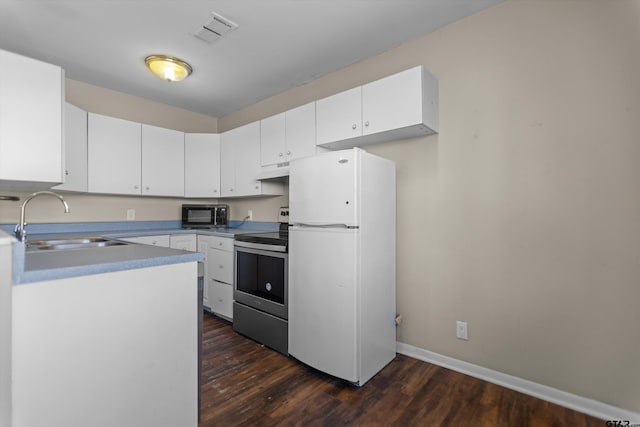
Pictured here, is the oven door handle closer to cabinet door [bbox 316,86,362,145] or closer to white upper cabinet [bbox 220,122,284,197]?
white upper cabinet [bbox 220,122,284,197]

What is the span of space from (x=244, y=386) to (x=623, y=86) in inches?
110

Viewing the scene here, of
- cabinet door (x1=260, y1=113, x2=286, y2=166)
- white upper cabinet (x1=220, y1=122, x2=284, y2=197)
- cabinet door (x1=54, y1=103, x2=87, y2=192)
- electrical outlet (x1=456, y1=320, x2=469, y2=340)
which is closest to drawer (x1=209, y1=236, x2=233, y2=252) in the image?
white upper cabinet (x1=220, y1=122, x2=284, y2=197)

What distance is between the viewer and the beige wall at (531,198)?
1622 millimetres

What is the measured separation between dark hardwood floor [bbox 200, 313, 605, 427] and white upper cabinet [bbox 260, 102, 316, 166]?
5.91 feet

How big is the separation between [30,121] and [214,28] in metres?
1.42

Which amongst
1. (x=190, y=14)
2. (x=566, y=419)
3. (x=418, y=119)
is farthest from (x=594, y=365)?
(x=190, y=14)

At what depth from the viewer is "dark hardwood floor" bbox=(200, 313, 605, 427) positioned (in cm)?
162

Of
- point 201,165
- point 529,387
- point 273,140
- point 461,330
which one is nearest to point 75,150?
point 201,165

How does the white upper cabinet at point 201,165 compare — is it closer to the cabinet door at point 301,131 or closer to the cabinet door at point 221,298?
the cabinet door at point 221,298

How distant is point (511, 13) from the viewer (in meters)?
1.94

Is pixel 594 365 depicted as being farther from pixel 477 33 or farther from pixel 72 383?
pixel 72 383

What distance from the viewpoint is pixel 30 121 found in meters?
2.05

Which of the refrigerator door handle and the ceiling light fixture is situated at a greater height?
the ceiling light fixture

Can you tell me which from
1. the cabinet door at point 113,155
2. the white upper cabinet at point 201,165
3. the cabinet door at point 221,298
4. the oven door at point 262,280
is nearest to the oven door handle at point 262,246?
the oven door at point 262,280
